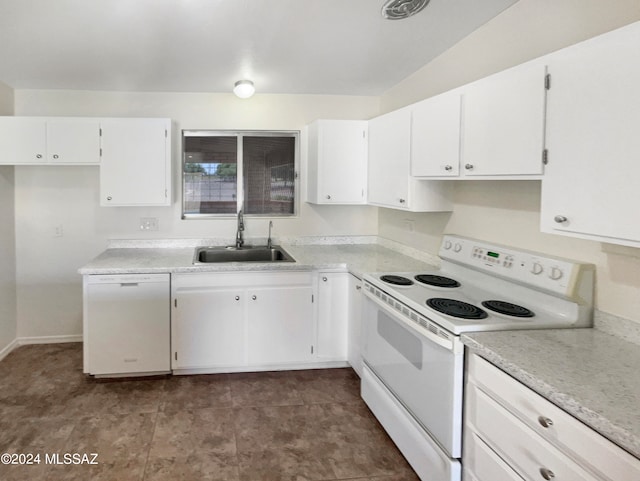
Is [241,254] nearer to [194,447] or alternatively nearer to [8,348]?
[194,447]

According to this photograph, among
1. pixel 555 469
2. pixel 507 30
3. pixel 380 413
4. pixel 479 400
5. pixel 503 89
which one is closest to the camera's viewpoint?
pixel 555 469

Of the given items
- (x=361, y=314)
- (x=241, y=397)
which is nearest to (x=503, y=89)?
(x=361, y=314)

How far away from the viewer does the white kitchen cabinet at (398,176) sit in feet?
9.18

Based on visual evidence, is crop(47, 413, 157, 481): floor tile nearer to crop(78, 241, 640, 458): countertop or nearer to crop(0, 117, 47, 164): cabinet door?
crop(78, 241, 640, 458): countertop

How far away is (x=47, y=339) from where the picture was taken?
3859 millimetres

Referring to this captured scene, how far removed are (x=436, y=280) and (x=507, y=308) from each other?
1.98 feet

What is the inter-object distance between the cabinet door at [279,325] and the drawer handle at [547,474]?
211 centimetres

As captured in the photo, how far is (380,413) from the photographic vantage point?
8.30ft

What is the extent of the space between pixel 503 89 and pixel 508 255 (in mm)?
799

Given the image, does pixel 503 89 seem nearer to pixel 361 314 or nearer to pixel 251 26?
pixel 251 26

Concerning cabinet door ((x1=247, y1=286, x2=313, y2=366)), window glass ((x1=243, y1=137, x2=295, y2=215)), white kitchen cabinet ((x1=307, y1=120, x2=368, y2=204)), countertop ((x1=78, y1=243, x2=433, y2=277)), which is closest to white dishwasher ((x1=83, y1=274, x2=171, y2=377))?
countertop ((x1=78, y1=243, x2=433, y2=277))

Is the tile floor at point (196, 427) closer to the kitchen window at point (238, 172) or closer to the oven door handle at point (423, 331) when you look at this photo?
the oven door handle at point (423, 331)

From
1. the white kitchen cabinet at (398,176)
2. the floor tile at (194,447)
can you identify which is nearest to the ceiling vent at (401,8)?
the white kitchen cabinet at (398,176)

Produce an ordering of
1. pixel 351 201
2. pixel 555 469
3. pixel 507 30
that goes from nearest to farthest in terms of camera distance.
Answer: pixel 555 469
pixel 507 30
pixel 351 201
